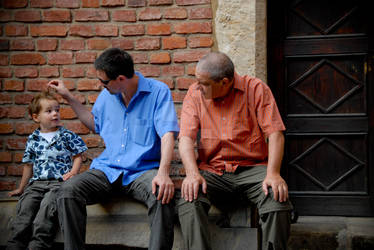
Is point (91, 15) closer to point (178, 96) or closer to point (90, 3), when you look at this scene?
point (90, 3)

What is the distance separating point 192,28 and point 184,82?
0.45 metres

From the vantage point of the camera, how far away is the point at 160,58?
386 cm

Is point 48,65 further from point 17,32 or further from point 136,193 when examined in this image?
point 136,193

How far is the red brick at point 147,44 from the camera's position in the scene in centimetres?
386

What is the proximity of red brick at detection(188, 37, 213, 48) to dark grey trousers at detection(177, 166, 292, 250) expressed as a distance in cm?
121

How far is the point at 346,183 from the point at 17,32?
3153mm

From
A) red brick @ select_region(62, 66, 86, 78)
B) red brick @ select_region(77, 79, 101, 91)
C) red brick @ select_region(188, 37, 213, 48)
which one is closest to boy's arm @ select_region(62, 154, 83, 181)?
red brick @ select_region(77, 79, 101, 91)

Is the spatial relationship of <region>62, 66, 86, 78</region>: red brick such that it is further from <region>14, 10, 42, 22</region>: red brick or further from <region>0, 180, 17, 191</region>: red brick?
<region>0, 180, 17, 191</region>: red brick

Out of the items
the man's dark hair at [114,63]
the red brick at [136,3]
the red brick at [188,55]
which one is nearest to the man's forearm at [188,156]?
the man's dark hair at [114,63]

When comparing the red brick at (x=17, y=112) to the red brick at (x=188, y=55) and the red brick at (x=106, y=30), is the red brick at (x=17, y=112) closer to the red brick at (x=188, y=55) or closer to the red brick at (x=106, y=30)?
the red brick at (x=106, y=30)

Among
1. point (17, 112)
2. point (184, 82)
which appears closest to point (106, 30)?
point (184, 82)

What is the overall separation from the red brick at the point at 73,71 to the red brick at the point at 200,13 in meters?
1.03

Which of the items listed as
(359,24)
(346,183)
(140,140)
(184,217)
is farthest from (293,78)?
(184,217)

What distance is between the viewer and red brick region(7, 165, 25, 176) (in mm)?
3956
